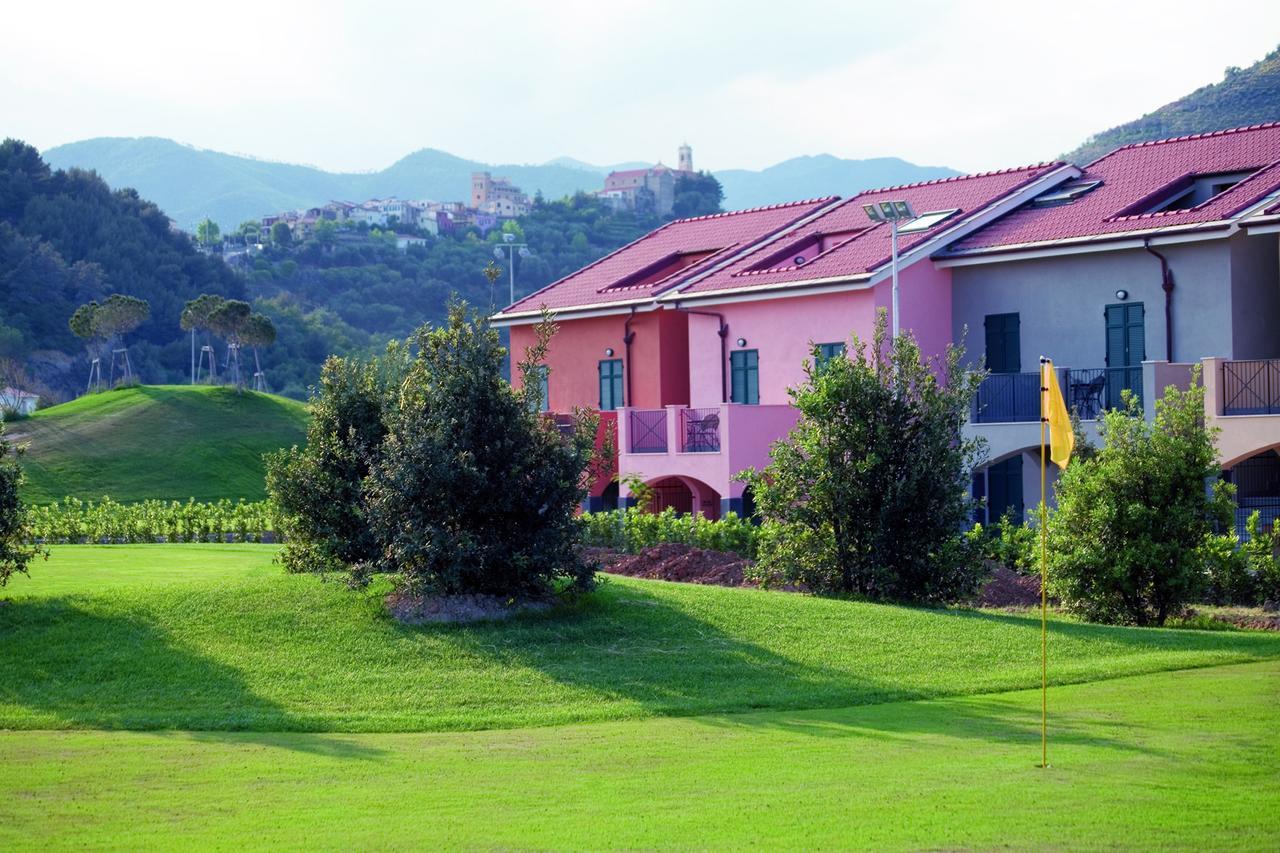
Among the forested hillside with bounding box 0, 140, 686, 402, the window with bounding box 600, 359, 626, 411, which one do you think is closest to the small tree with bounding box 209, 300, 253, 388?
the forested hillside with bounding box 0, 140, 686, 402

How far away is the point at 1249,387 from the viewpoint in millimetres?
23875

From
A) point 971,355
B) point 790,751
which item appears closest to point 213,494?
point 971,355

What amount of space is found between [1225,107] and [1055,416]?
55.6 m

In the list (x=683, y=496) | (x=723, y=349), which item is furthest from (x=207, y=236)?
(x=683, y=496)

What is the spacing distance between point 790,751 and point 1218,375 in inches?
572

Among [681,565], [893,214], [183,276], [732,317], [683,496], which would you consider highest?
[183,276]

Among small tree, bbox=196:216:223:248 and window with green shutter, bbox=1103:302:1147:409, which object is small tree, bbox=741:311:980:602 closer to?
window with green shutter, bbox=1103:302:1147:409

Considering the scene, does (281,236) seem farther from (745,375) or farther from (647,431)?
(647,431)

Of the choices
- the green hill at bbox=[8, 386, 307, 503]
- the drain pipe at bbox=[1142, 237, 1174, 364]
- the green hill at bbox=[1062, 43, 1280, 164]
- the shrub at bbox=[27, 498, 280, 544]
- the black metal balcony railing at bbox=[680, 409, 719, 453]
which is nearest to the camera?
the drain pipe at bbox=[1142, 237, 1174, 364]

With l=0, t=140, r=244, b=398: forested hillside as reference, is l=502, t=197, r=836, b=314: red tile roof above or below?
below

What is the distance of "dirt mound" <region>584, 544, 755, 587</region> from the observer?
22.9m

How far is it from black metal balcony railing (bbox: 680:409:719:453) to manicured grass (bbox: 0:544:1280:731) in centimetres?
1047

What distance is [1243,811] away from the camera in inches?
379

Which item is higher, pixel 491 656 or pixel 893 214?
pixel 893 214
